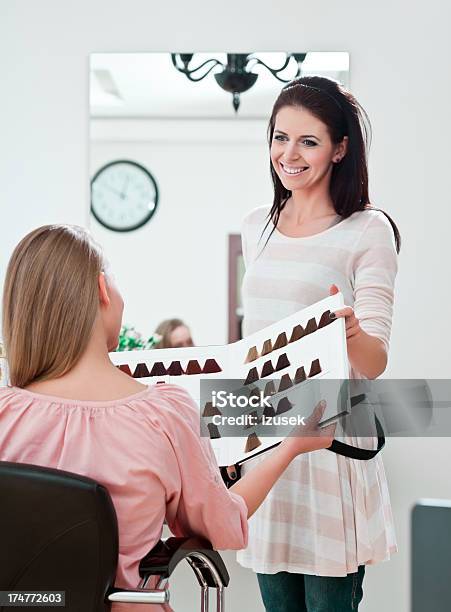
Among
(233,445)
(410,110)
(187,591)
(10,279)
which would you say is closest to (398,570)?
(187,591)

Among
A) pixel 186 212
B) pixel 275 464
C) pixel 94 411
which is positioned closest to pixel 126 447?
pixel 94 411

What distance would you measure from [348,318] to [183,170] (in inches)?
44.6

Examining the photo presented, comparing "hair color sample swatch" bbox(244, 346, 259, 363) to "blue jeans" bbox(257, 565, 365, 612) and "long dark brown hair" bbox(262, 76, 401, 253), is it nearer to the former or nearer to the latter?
"long dark brown hair" bbox(262, 76, 401, 253)

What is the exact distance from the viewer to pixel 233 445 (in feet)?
5.58

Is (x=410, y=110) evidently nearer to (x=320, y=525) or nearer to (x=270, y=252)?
(x=270, y=252)

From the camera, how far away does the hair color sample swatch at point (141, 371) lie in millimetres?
1773

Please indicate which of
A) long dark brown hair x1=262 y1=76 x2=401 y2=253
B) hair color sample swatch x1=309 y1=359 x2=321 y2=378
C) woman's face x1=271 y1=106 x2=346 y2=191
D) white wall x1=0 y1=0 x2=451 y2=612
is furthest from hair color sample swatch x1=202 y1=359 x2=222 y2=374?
white wall x1=0 y1=0 x2=451 y2=612

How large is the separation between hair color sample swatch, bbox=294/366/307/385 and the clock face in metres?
1.10

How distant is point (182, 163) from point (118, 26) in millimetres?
449

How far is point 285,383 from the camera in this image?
1683mm

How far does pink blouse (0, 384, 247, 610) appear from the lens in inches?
48.5

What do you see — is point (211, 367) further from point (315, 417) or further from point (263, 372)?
point (315, 417)

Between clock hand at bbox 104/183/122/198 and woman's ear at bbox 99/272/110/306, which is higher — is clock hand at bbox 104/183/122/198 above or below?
above

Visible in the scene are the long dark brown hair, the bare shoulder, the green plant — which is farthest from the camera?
the green plant
